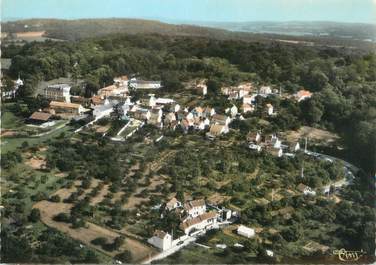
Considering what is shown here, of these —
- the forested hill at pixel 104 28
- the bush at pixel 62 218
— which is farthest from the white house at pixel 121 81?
the bush at pixel 62 218

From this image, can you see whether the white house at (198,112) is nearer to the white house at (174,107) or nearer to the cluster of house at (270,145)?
the white house at (174,107)

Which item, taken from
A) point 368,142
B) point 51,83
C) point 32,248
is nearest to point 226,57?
point 51,83

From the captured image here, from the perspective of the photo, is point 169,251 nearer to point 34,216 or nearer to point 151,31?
point 34,216

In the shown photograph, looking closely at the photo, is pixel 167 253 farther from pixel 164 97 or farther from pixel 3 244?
pixel 164 97

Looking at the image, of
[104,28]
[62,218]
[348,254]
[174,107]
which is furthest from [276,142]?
[104,28]

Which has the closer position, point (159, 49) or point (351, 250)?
point (351, 250)

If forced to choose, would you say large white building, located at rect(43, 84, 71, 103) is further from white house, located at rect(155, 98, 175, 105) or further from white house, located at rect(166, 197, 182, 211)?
white house, located at rect(166, 197, 182, 211)

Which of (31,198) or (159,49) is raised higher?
(159,49)
